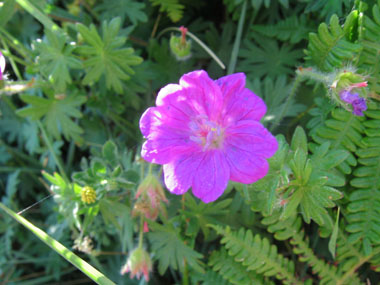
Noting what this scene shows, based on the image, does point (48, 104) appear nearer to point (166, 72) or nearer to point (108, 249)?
point (166, 72)

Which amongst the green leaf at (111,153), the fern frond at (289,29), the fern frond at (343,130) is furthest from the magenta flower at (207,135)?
the fern frond at (289,29)

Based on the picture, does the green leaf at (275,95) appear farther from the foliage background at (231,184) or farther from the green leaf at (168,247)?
the green leaf at (168,247)

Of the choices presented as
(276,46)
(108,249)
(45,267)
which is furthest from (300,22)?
(45,267)

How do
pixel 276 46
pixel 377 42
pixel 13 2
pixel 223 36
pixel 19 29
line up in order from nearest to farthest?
pixel 377 42, pixel 13 2, pixel 276 46, pixel 223 36, pixel 19 29

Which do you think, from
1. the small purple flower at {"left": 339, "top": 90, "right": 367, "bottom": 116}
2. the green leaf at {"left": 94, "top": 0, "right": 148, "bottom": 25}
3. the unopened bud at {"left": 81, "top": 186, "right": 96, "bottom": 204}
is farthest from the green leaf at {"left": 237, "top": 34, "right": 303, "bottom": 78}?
the unopened bud at {"left": 81, "top": 186, "right": 96, "bottom": 204}

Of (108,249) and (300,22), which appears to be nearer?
(300,22)

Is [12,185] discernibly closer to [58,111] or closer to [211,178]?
[58,111]

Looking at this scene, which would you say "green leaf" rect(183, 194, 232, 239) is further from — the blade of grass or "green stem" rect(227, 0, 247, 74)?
the blade of grass
